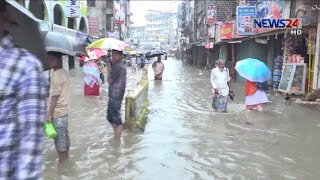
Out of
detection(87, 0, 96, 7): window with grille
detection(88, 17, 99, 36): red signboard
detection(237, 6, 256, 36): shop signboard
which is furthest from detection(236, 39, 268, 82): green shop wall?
detection(87, 0, 96, 7): window with grille

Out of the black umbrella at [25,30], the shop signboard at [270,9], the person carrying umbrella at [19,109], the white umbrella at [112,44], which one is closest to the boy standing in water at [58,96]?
the white umbrella at [112,44]

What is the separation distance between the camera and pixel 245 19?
20.4m

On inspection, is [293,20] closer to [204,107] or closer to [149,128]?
[204,107]

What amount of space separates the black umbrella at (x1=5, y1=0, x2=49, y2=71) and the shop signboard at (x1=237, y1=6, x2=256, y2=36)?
1846 cm

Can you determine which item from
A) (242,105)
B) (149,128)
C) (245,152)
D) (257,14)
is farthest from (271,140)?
(257,14)

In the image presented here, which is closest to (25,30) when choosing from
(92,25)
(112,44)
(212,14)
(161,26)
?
(112,44)

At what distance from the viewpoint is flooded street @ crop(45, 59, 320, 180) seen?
6.13 m

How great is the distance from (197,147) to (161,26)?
508 ft

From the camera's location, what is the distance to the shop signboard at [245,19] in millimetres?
19953

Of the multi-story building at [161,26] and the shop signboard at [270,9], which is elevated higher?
the multi-story building at [161,26]

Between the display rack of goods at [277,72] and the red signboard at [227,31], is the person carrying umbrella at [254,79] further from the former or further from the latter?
the red signboard at [227,31]

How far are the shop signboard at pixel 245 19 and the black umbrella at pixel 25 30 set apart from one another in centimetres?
1846

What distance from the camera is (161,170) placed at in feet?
20.3

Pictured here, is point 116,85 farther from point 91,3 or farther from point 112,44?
point 91,3
